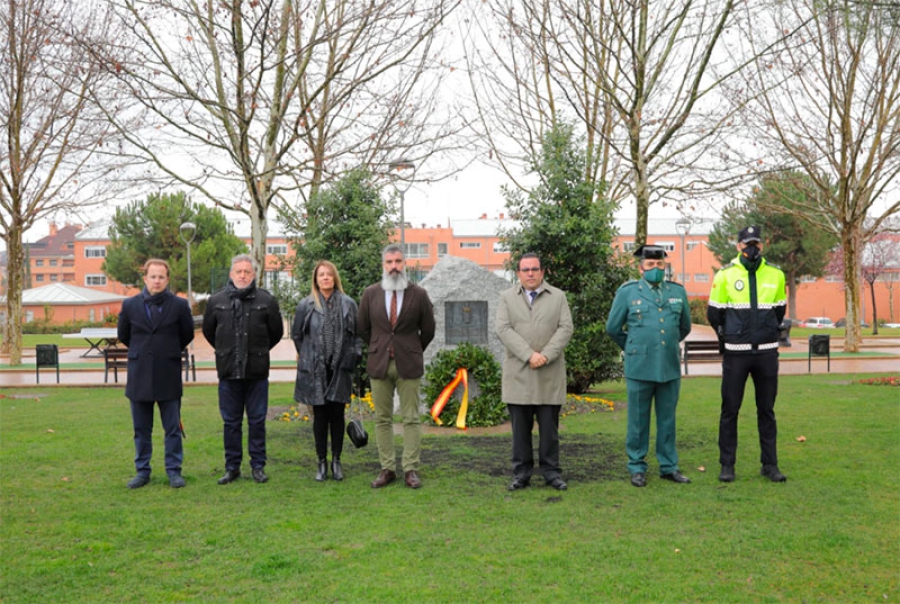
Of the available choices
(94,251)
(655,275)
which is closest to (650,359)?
(655,275)

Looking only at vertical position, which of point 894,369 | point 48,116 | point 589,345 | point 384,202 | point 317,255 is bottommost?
point 894,369

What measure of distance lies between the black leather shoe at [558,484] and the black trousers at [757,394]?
1.42 meters

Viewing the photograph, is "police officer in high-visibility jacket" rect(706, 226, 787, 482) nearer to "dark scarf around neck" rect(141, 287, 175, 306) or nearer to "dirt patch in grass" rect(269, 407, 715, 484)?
"dirt patch in grass" rect(269, 407, 715, 484)

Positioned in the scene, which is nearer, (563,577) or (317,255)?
(563,577)

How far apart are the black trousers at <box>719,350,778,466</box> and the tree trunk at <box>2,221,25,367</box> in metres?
19.7

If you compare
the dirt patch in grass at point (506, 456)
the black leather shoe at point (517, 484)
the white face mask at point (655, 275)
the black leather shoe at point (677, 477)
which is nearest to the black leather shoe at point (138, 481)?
the dirt patch in grass at point (506, 456)

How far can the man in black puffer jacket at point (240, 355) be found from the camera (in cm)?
648

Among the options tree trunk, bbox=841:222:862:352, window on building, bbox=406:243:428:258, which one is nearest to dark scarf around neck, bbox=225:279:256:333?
tree trunk, bbox=841:222:862:352

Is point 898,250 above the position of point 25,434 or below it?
above

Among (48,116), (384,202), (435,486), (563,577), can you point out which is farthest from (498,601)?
(48,116)

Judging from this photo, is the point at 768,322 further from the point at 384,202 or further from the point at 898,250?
the point at 898,250

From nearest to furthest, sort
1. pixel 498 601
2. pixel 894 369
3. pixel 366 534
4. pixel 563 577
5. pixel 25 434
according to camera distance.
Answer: pixel 498 601 < pixel 563 577 < pixel 366 534 < pixel 25 434 < pixel 894 369

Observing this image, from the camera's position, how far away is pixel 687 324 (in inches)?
265

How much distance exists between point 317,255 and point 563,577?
25.9ft
